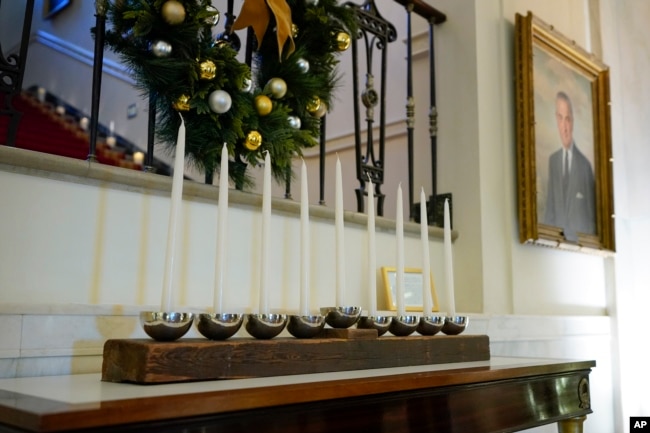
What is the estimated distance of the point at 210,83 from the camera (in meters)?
1.49

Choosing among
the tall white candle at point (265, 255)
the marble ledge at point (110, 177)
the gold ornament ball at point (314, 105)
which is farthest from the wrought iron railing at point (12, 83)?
the gold ornament ball at point (314, 105)

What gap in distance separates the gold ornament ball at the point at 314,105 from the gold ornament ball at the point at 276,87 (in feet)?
0.30

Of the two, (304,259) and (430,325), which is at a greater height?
(304,259)

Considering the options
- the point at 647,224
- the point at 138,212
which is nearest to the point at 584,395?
the point at 138,212

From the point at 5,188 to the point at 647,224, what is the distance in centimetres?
306

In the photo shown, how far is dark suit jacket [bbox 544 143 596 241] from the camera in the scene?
256cm

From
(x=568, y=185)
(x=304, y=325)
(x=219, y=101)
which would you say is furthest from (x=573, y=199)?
(x=304, y=325)

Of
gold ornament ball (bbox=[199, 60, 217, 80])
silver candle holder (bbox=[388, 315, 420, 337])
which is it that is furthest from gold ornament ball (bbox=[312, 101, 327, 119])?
silver candle holder (bbox=[388, 315, 420, 337])

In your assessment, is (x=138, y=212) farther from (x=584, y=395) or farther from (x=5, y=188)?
(x=584, y=395)

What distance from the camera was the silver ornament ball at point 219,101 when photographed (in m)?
1.47

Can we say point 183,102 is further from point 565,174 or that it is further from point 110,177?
point 565,174

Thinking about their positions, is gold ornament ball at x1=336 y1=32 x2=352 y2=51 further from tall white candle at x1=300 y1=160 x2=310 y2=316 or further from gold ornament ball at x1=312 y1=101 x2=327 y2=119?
tall white candle at x1=300 y1=160 x2=310 y2=316

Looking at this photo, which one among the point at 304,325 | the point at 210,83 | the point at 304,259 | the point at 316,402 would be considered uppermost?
the point at 210,83

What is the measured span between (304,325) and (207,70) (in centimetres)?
68
